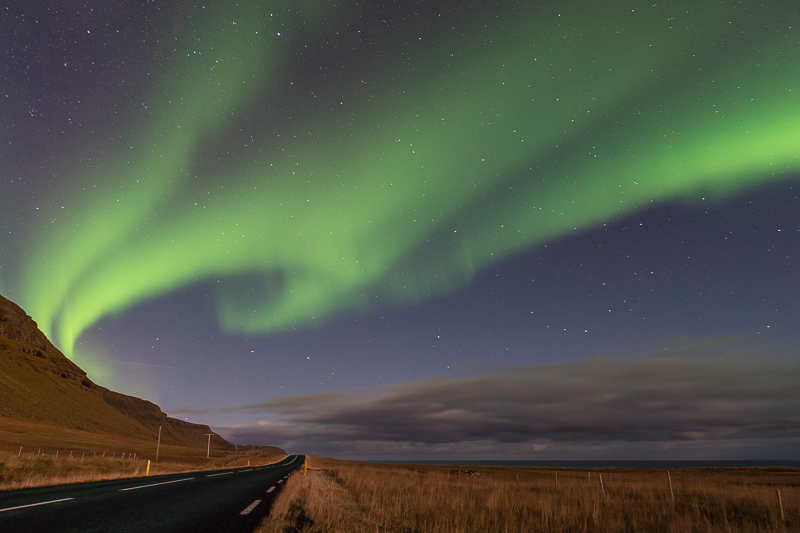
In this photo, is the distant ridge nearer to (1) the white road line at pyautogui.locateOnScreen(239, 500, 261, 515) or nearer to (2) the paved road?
(2) the paved road

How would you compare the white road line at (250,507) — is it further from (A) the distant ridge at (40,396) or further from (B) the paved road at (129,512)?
(A) the distant ridge at (40,396)

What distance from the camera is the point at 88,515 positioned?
8.30m

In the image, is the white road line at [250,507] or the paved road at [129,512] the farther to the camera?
the white road line at [250,507]

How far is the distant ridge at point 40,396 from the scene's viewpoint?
101 m

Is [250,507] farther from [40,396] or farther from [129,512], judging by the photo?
[40,396]

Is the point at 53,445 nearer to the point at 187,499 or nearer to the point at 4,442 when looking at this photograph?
the point at 4,442

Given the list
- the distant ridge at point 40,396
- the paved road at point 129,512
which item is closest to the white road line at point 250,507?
the paved road at point 129,512

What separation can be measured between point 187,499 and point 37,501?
3.21 metres

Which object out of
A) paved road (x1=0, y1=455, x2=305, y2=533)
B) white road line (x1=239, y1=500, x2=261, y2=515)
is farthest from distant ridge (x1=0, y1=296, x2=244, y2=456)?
white road line (x1=239, y1=500, x2=261, y2=515)

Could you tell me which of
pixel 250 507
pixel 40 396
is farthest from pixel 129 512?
pixel 40 396

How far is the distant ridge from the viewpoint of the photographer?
101 metres

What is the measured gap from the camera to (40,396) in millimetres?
129375

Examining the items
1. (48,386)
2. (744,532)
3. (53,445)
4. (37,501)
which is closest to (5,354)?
(48,386)

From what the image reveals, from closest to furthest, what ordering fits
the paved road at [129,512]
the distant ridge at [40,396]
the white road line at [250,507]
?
the paved road at [129,512] → the white road line at [250,507] → the distant ridge at [40,396]
